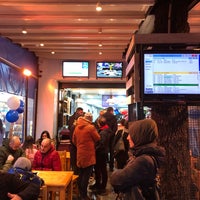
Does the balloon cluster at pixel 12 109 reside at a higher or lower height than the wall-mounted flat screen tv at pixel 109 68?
lower

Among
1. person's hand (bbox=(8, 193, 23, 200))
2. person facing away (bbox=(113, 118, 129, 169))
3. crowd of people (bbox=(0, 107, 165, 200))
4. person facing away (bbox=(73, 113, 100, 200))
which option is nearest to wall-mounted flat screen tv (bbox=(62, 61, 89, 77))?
person facing away (bbox=(113, 118, 129, 169))

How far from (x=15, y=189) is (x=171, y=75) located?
6.04 feet

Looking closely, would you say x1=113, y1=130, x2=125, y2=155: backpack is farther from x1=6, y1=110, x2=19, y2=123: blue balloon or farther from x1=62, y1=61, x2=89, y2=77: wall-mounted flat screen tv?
x1=62, y1=61, x2=89, y2=77: wall-mounted flat screen tv

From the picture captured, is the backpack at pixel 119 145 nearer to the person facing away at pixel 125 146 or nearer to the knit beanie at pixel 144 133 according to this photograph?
the person facing away at pixel 125 146

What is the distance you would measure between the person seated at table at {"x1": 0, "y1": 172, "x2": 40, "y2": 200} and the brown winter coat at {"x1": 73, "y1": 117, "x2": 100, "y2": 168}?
236 centimetres

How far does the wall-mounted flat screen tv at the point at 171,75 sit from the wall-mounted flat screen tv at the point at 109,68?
A: 228 inches

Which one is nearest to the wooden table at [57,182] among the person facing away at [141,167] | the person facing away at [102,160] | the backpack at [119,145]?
the person facing away at [141,167]

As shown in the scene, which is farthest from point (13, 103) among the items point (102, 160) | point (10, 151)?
point (102, 160)

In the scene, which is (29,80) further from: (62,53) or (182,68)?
(182,68)

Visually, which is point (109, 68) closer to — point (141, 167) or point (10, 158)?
point (10, 158)

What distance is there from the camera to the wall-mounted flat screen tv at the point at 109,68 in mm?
8500

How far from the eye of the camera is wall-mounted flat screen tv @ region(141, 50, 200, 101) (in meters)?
2.70

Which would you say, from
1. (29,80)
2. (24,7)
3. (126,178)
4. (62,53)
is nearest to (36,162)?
(24,7)

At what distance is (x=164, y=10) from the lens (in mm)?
3371
